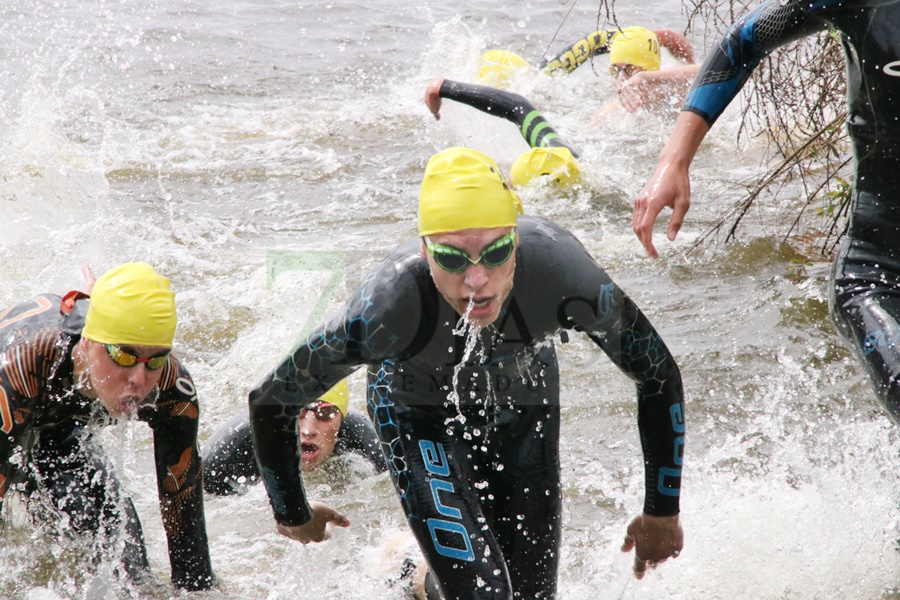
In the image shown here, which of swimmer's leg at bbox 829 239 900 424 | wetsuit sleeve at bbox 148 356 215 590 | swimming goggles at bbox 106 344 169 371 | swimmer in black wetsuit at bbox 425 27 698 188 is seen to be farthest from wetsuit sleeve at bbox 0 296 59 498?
swimmer in black wetsuit at bbox 425 27 698 188

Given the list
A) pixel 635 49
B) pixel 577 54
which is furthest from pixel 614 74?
pixel 577 54

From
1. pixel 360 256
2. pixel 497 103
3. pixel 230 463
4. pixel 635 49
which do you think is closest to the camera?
pixel 230 463

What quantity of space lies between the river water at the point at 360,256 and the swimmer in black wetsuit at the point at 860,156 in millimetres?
1389

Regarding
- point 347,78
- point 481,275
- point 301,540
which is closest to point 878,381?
point 481,275

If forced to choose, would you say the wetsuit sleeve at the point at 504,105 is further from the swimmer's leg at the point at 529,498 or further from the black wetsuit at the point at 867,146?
→ the swimmer's leg at the point at 529,498

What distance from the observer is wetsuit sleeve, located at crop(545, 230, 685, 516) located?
3.25 metres

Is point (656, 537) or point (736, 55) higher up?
point (736, 55)

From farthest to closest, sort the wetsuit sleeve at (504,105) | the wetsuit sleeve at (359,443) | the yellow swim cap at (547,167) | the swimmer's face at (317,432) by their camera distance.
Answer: the yellow swim cap at (547,167) < the wetsuit sleeve at (504,105) < the wetsuit sleeve at (359,443) < the swimmer's face at (317,432)

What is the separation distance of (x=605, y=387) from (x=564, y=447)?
2.33 ft

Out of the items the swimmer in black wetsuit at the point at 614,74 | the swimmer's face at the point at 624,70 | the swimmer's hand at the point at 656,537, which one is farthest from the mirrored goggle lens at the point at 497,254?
the swimmer's face at the point at 624,70

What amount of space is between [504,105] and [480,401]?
4.65m

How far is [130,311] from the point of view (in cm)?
384

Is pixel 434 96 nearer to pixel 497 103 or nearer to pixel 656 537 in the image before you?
pixel 497 103

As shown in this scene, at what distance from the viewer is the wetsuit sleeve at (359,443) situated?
576 centimetres
